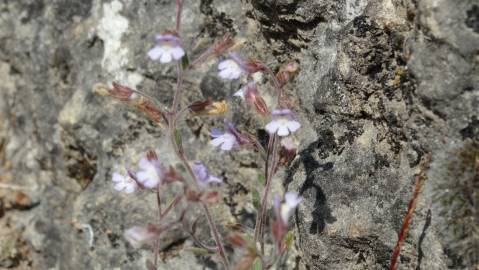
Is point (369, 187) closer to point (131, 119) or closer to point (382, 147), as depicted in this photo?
point (382, 147)

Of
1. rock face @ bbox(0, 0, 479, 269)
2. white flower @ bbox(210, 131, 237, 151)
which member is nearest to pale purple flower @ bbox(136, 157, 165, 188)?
white flower @ bbox(210, 131, 237, 151)

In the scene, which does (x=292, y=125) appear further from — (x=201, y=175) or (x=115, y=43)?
(x=115, y=43)

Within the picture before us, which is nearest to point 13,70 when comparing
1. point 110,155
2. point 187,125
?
point 110,155

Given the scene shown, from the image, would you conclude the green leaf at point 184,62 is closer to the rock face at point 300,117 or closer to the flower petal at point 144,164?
the rock face at point 300,117

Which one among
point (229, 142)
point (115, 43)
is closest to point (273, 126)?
point (229, 142)

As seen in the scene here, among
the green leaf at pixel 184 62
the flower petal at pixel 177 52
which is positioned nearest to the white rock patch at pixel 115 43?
the green leaf at pixel 184 62

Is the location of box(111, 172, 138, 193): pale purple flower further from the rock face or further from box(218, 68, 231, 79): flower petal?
box(218, 68, 231, 79): flower petal

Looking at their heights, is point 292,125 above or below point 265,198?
above

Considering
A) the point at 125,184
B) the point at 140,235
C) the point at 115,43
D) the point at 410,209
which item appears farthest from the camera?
the point at 115,43
